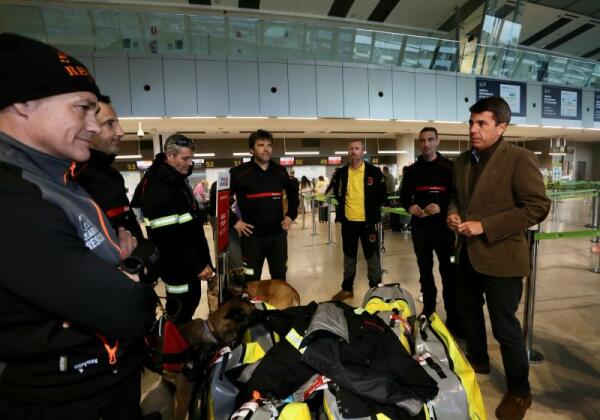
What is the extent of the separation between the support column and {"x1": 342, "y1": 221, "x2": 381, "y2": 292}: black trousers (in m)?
13.6

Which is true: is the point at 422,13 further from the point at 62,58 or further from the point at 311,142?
the point at 62,58

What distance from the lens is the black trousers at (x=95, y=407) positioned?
2.61 ft

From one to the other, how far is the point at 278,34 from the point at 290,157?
692 cm

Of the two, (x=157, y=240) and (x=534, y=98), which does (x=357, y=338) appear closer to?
(x=157, y=240)

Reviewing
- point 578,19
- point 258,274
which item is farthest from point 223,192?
point 578,19

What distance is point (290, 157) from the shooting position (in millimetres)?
16531

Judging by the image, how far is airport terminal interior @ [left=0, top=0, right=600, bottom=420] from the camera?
5945 millimetres

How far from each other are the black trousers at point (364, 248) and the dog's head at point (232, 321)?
218cm

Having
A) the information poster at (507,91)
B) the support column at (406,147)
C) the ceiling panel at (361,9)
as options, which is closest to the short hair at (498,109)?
the information poster at (507,91)

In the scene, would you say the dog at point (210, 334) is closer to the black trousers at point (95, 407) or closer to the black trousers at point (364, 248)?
the black trousers at point (95, 407)

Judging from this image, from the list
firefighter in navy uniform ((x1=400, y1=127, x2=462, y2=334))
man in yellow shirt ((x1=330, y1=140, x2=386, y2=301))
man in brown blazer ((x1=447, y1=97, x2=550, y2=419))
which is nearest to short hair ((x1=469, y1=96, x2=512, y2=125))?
man in brown blazer ((x1=447, y1=97, x2=550, y2=419))

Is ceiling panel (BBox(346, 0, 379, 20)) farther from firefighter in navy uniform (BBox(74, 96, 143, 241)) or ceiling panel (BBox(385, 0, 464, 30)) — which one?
firefighter in navy uniform (BBox(74, 96, 143, 241))

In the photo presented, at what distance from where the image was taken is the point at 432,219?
9.83ft

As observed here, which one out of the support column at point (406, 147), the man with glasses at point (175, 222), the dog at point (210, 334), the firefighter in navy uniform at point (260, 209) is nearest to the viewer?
the dog at point (210, 334)
